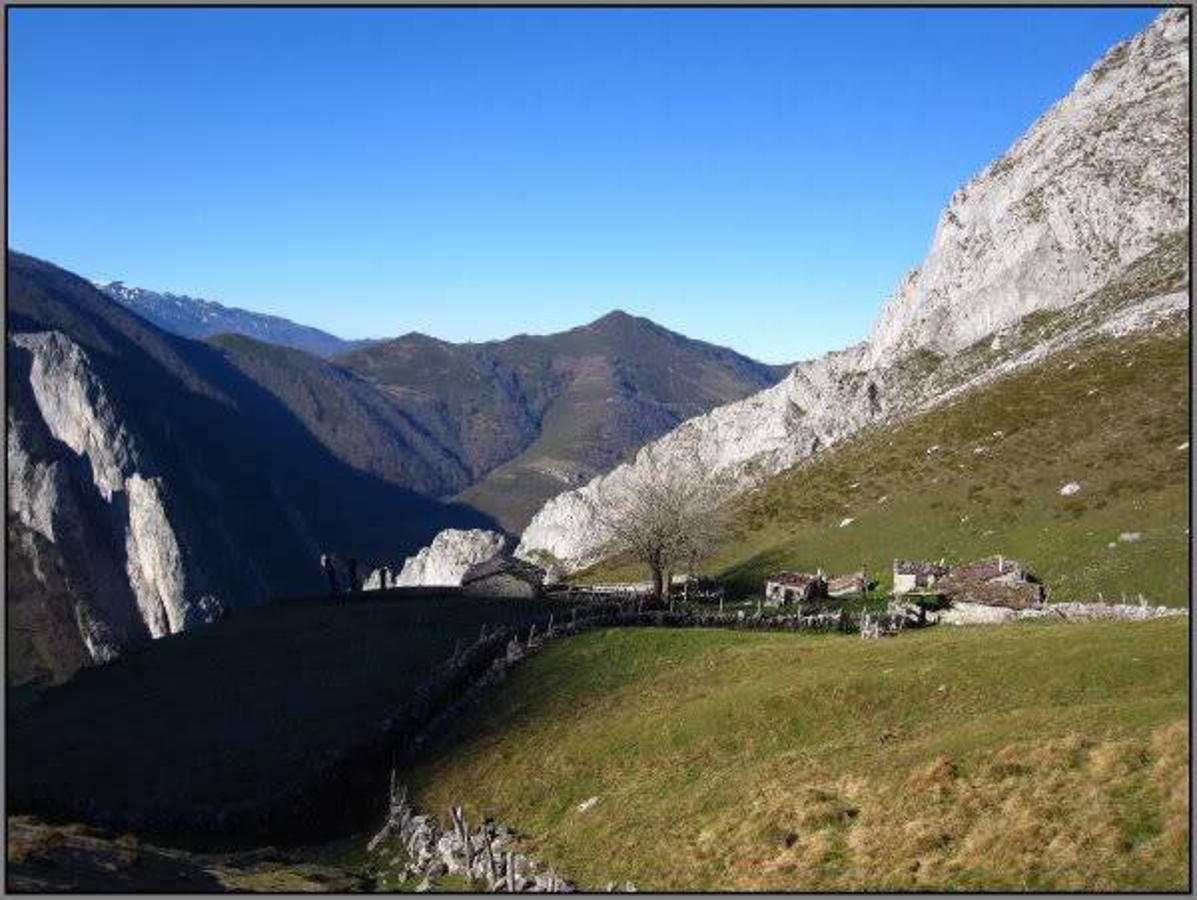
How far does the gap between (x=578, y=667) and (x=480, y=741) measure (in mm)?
9184

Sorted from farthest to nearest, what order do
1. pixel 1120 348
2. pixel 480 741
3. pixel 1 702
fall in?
pixel 1120 348, pixel 480 741, pixel 1 702

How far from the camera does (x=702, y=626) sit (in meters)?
72.4

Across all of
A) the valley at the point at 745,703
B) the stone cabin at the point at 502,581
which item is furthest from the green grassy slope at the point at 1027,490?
the stone cabin at the point at 502,581

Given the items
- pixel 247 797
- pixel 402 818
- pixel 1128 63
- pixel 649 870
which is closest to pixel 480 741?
pixel 402 818

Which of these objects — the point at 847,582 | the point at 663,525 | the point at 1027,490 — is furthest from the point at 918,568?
the point at 663,525

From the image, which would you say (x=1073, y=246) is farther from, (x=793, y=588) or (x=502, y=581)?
(x=502, y=581)

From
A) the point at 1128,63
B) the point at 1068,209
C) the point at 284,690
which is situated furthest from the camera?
the point at 1128,63

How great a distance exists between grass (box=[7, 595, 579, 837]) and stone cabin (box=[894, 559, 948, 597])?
27495mm

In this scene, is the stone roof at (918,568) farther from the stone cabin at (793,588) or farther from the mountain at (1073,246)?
the mountain at (1073,246)

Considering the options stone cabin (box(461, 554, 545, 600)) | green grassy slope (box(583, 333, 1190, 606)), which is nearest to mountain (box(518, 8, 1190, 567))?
green grassy slope (box(583, 333, 1190, 606))

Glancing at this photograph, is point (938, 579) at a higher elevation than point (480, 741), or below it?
higher

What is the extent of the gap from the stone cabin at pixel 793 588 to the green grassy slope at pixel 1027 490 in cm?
607

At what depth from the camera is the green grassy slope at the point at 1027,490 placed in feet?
249

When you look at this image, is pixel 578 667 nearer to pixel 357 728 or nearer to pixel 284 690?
pixel 357 728
